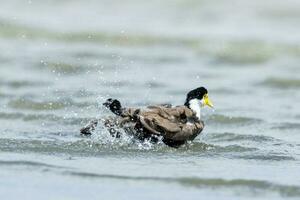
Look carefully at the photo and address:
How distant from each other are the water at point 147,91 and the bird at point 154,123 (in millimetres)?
146

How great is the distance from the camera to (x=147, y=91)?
17.9 metres

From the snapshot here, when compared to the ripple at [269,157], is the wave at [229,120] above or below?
above

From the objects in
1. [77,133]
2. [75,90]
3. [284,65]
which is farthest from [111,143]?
[284,65]

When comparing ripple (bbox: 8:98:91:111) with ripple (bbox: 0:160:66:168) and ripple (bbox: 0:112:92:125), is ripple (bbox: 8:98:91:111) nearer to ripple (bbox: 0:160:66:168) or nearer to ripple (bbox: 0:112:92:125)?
ripple (bbox: 0:112:92:125)

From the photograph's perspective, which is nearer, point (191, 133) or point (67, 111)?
point (191, 133)

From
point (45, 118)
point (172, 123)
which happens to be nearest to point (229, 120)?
point (45, 118)

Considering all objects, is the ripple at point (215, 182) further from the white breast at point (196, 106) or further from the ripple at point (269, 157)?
the white breast at point (196, 106)

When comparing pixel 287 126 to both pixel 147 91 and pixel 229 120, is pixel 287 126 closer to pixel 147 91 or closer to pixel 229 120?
pixel 229 120

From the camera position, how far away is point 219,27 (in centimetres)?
2616

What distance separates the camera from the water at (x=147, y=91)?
33.9ft

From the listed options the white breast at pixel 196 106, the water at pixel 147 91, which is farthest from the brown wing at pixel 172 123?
the white breast at pixel 196 106

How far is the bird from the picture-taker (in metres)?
11.7

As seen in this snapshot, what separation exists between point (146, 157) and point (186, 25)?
15.2 metres

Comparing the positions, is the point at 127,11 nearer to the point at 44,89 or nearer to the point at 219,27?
the point at 219,27
